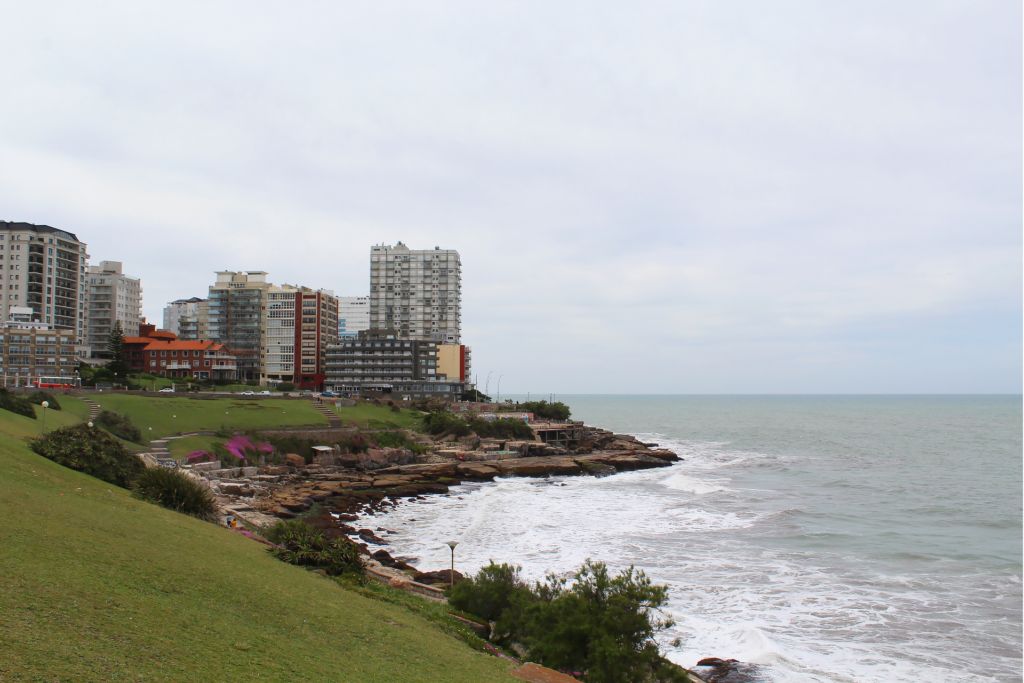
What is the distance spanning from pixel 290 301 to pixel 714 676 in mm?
136859

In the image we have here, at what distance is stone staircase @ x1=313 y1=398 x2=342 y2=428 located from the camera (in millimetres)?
72225

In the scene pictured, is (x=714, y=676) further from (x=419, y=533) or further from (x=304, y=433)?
(x=304, y=433)

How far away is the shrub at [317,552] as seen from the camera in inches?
803

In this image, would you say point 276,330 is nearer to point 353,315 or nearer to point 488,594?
point 353,315

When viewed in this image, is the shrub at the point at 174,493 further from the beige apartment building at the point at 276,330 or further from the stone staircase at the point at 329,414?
the beige apartment building at the point at 276,330

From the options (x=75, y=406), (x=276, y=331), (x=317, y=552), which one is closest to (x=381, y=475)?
(x=75, y=406)

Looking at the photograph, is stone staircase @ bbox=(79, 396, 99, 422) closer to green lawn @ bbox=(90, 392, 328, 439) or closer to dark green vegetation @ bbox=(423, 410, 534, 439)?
green lawn @ bbox=(90, 392, 328, 439)

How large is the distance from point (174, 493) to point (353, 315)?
516 feet

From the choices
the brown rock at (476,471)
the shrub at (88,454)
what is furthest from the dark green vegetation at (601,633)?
the brown rock at (476,471)

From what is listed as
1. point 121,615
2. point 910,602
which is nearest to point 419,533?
point 910,602

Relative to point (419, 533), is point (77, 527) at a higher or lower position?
higher

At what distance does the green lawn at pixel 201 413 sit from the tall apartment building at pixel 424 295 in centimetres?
8419

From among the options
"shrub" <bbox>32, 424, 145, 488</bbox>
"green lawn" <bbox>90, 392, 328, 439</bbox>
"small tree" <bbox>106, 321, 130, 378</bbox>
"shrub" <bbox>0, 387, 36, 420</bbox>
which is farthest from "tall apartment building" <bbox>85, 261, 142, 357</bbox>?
"shrub" <bbox>32, 424, 145, 488</bbox>

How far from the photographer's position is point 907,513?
140ft
